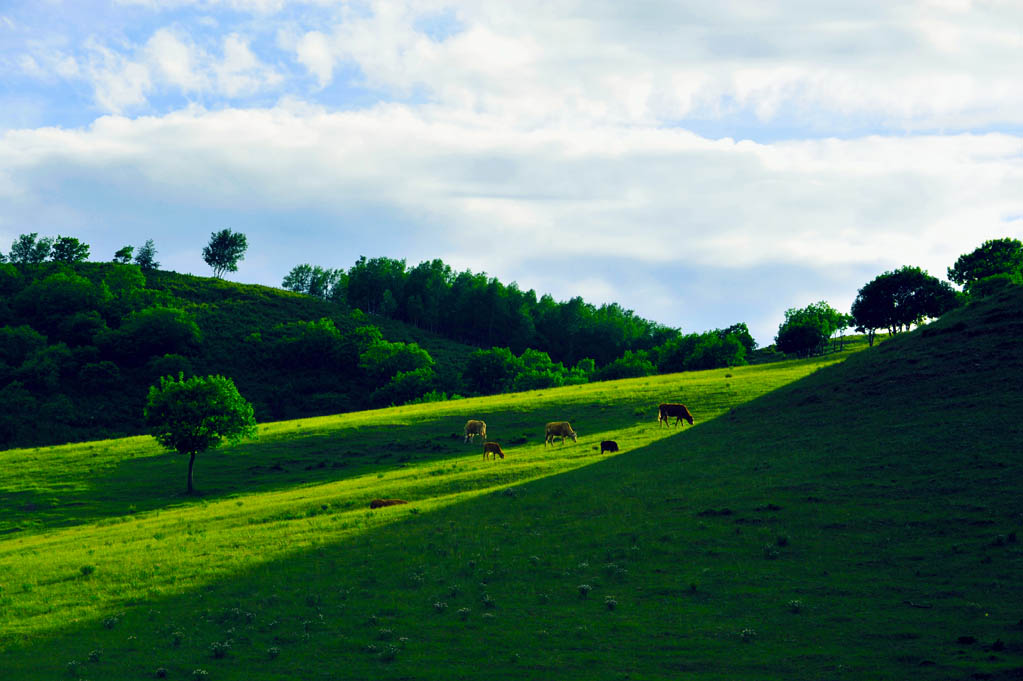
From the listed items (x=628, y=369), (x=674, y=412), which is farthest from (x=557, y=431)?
(x=628, y=369)

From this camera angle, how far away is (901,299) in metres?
99.1

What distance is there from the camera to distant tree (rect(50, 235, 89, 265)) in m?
193

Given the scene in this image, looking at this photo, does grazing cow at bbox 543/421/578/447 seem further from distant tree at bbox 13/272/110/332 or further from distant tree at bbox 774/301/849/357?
distant tree at bbox 13/272/110/332

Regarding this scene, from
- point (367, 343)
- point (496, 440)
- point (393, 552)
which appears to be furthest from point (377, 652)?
point (367, 343)

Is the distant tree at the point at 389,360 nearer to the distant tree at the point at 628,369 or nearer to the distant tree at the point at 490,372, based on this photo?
the distant tree at the point at 490,372

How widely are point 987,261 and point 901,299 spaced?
28.9 metres

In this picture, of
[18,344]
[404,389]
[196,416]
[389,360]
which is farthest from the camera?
[389,360]

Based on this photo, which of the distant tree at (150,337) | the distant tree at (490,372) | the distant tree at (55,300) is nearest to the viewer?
the distant tree at (150,337)

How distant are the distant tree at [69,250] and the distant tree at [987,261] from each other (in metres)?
194

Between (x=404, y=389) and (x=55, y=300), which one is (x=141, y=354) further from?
(x=404, y=389)

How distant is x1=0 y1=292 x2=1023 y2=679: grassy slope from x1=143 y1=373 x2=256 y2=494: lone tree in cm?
956

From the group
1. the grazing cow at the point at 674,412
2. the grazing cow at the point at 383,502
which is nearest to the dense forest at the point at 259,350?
the grazing cow at the point at 674,412

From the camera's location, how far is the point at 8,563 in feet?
114

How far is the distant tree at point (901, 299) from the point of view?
96.8 meters
